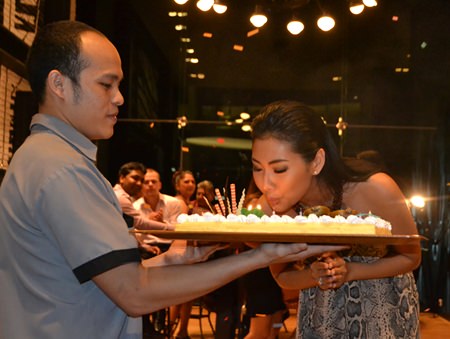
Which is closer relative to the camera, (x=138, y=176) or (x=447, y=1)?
(x=138, y=176)

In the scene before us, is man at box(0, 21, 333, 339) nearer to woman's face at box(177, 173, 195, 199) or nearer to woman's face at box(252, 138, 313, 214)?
woman's face at box(252, 138, 313, 214)

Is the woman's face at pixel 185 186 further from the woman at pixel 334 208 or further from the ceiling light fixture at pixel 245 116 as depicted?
the woman at pixel 334 208

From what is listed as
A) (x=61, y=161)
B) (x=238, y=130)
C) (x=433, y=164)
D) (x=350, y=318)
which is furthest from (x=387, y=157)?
(x=61, y=161)

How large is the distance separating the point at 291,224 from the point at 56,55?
2.55 ft

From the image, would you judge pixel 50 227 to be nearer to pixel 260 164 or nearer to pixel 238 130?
pixel 260 164

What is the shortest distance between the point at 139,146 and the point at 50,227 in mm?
8365

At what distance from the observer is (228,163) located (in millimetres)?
9922

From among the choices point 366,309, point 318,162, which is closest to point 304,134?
point 318,162

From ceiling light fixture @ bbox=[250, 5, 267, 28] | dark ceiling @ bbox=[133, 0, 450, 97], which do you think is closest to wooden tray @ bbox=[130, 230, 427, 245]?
ceiling light fixture @ bbox=[250, 5, 267, 28]

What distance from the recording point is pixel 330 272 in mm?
2162

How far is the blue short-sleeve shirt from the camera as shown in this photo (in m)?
1.44

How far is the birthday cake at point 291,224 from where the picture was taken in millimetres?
1833

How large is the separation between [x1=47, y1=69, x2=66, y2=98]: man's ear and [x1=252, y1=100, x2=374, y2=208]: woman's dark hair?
81cm

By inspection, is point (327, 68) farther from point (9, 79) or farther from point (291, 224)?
point (291, 224)
